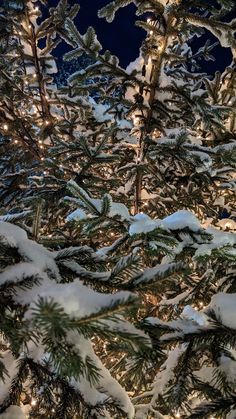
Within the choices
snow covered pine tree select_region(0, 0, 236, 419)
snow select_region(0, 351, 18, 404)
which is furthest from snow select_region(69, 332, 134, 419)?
snow select_region(0, 351, 18, 404)

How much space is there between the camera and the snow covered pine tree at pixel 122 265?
1397mm

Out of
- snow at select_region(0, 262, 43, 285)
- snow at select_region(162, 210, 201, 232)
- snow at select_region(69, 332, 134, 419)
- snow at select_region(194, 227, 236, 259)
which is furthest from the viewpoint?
snow at select_region(162, 210, 201, 232)

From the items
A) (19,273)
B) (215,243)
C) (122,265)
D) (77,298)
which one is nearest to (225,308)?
(215,243)

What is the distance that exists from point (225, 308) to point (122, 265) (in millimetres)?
605

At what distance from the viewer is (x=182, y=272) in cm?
157

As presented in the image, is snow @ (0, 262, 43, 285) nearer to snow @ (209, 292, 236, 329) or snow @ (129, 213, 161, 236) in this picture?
snow @ (129, 213, 161, 236)

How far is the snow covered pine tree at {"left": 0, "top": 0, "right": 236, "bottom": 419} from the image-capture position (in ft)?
4.58

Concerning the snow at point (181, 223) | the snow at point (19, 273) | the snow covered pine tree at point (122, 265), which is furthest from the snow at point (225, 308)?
the snow at point (19, 273)

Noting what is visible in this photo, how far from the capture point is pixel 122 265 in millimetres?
1703

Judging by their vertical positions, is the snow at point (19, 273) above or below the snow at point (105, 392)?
above

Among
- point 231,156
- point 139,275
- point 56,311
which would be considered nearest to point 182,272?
point 139,275

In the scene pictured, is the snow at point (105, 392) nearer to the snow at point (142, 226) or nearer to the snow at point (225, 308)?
the snow at point (225, 308)

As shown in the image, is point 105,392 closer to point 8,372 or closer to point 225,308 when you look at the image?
point 8,372

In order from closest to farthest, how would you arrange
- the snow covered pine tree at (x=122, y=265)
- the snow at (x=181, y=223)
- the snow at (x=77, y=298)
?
the snow at (x=77, y=298) < the snow covered pine tree at (x=122, y=265) < the snow at (x=181, y=223)
